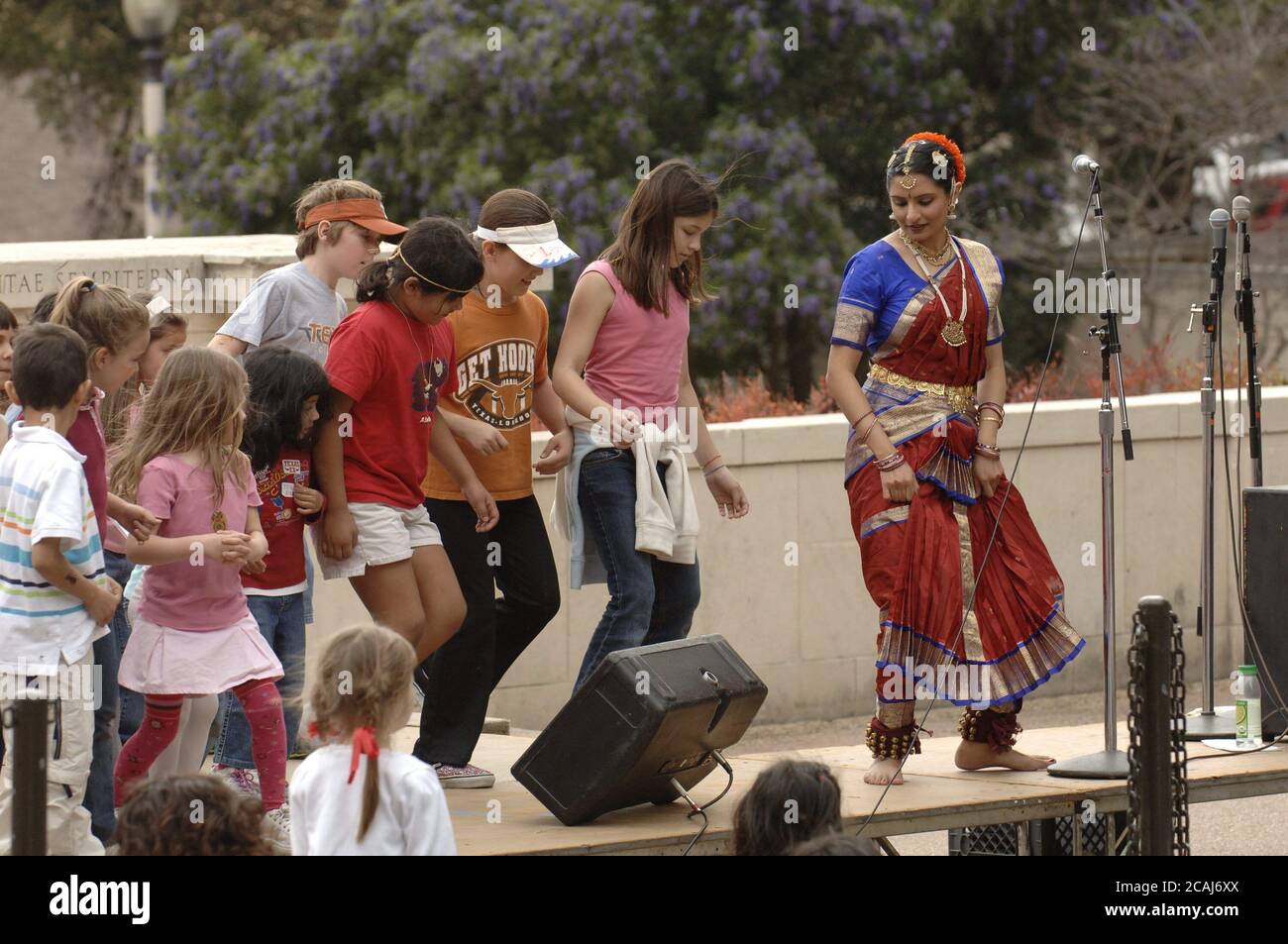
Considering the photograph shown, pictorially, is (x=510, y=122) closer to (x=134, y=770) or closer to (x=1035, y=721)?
(x=1035, y=721)

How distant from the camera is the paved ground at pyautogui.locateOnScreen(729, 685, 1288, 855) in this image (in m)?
8.20

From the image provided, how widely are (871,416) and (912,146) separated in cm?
77

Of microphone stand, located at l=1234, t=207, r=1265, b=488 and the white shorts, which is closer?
the white shorts

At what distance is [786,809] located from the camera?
4.54 m

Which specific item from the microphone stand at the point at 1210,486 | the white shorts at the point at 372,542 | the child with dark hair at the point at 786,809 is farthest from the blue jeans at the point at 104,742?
the microphone stand at the point at 1210,486

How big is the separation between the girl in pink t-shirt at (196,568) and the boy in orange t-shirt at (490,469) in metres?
0.79

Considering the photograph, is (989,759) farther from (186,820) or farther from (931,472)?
(186,820)

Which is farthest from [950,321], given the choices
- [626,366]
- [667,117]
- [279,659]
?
[667,117]

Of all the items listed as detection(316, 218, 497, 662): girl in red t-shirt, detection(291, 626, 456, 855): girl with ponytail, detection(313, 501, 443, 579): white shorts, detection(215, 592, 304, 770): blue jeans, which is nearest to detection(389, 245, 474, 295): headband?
detection(316, 218, 497, 662): girl in red t-shirt

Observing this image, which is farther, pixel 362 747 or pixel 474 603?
pixel 474 603

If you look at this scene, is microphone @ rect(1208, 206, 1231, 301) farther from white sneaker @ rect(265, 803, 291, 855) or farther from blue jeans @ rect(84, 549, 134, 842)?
blue jeans @ rect(84, 549, 134, 842)

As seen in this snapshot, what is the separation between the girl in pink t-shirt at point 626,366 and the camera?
6480 millimetres

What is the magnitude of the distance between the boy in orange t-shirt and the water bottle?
221 centimetres

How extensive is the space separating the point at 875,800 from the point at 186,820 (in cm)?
248
